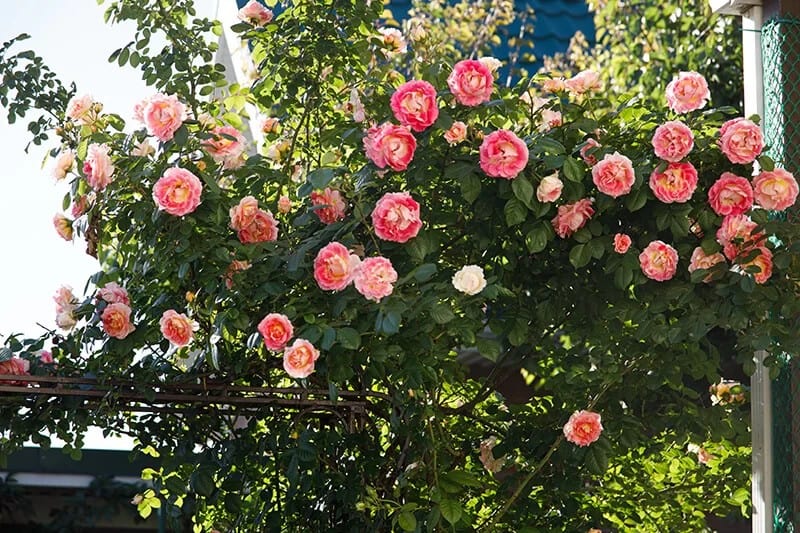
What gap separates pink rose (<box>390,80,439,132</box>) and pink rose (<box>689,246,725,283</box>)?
22.9 inches

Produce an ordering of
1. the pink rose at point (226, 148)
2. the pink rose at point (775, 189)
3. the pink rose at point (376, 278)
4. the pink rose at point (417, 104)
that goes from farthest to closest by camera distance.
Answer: the pink rose at point (226, 148)
the pink rose at point (775, 189)
the pink rose at point (417, 104)
the pink rose at point (376, 278)

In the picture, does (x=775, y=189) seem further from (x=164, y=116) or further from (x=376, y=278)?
(x=164, y=116)

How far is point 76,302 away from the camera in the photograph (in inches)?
90.6

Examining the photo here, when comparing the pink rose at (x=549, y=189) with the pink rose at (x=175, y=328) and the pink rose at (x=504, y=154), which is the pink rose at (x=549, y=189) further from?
the pink rose at (x=175, y=328)

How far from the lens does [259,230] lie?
215 centimetres

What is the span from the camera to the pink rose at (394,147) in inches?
78.5

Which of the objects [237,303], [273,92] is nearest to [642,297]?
[237,303]

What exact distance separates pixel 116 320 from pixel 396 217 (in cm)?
62

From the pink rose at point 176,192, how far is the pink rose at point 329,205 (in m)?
0.26

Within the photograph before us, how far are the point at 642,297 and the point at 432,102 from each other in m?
0.59

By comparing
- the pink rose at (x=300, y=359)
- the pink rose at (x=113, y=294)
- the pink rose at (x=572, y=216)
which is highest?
the pink rose at (x=572, y=216)

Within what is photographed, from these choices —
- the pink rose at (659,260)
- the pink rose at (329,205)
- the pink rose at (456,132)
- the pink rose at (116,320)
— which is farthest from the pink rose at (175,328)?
the pink rose at (659,260)

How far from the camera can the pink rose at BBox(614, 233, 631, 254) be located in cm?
207

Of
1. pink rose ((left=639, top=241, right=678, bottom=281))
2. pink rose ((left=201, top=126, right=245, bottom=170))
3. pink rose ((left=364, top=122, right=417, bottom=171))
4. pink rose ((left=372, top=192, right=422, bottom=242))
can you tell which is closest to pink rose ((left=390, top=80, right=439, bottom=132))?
pink rose ((left=364, top=122, right=417, bottom=171))
